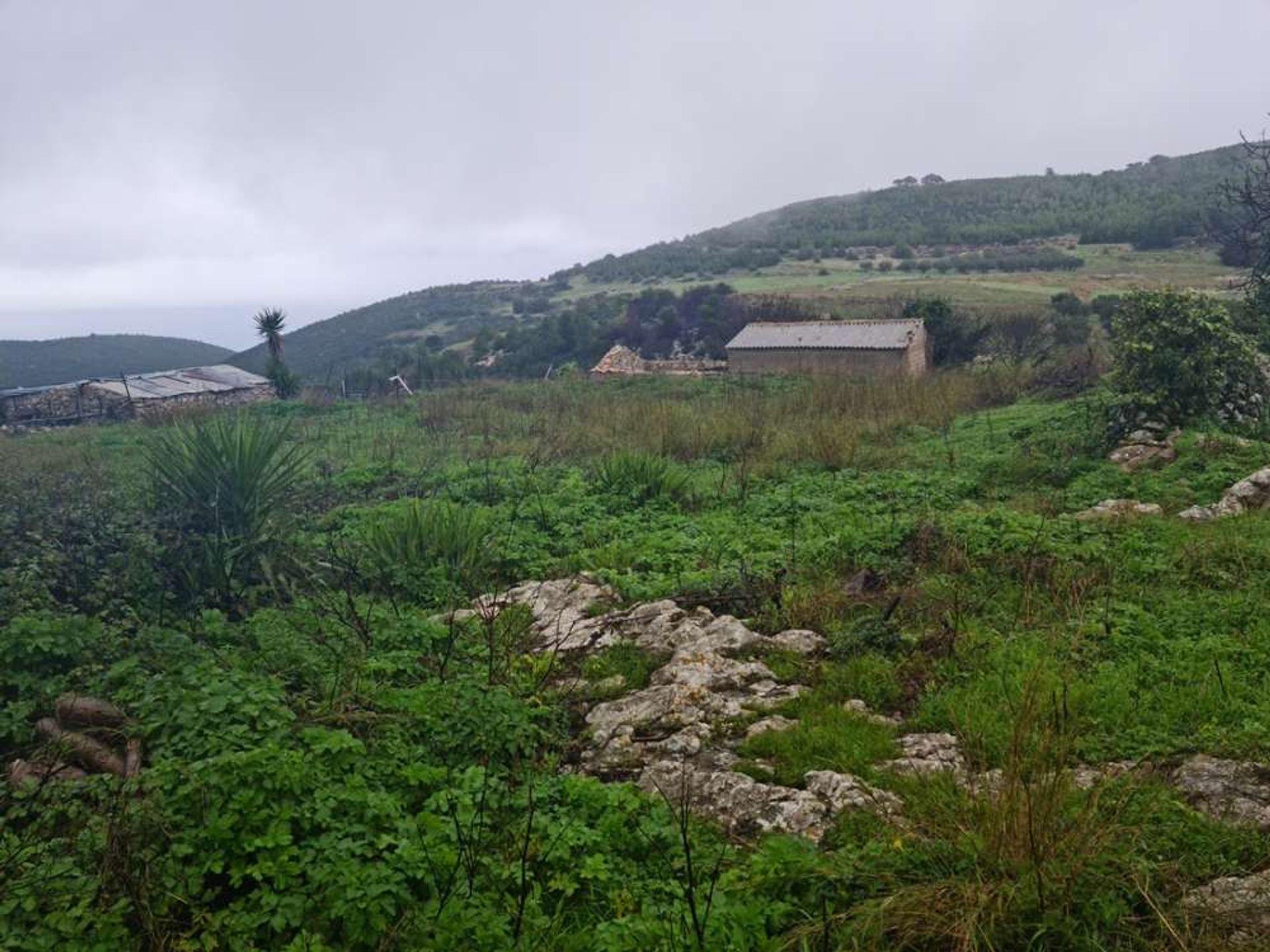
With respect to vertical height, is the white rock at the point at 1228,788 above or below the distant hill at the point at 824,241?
below

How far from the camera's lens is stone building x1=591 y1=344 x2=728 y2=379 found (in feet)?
90.6

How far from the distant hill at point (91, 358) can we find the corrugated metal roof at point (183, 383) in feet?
53.1

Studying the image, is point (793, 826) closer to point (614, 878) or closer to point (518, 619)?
point (614, 878)

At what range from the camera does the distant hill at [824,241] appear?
154 feet

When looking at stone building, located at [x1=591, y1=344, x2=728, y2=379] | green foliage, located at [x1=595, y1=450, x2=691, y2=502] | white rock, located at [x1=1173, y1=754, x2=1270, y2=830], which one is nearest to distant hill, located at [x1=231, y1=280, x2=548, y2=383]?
stone building, located at [x1=591, y1=344, x2=728, y2=379]

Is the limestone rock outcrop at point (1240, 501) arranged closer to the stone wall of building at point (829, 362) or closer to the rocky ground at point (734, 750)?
the rocky ground at point (734, 750)

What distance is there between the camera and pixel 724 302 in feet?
119

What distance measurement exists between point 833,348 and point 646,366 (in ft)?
28.3

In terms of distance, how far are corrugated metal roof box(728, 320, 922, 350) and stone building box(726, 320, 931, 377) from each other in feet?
0.06

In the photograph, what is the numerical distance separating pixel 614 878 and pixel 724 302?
114ft

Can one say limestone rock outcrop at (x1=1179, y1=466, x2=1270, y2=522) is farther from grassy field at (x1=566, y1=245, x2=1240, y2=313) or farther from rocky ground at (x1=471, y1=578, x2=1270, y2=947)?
grassy field at (x1=566, y1=245, x2=1240, y2=313)

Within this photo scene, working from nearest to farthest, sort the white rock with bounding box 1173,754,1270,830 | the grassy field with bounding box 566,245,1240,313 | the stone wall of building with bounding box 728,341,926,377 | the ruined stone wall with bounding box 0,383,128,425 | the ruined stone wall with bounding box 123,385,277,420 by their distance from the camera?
the white rock with bounding box 1173,754,1270,830, the ruined stone wall with bounding box 123,385,277,420, the stone wall of building with bounding box 728,341,926,377, the ruined stone wall with bounding box 0,383,128,425, the grassy field with bounding box 566,245,1240,313

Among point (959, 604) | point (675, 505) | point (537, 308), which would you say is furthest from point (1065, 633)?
point (537, 308)

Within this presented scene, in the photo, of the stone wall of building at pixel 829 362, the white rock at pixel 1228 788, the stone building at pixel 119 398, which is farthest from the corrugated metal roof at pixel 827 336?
the white rock at pixel 1228 788
